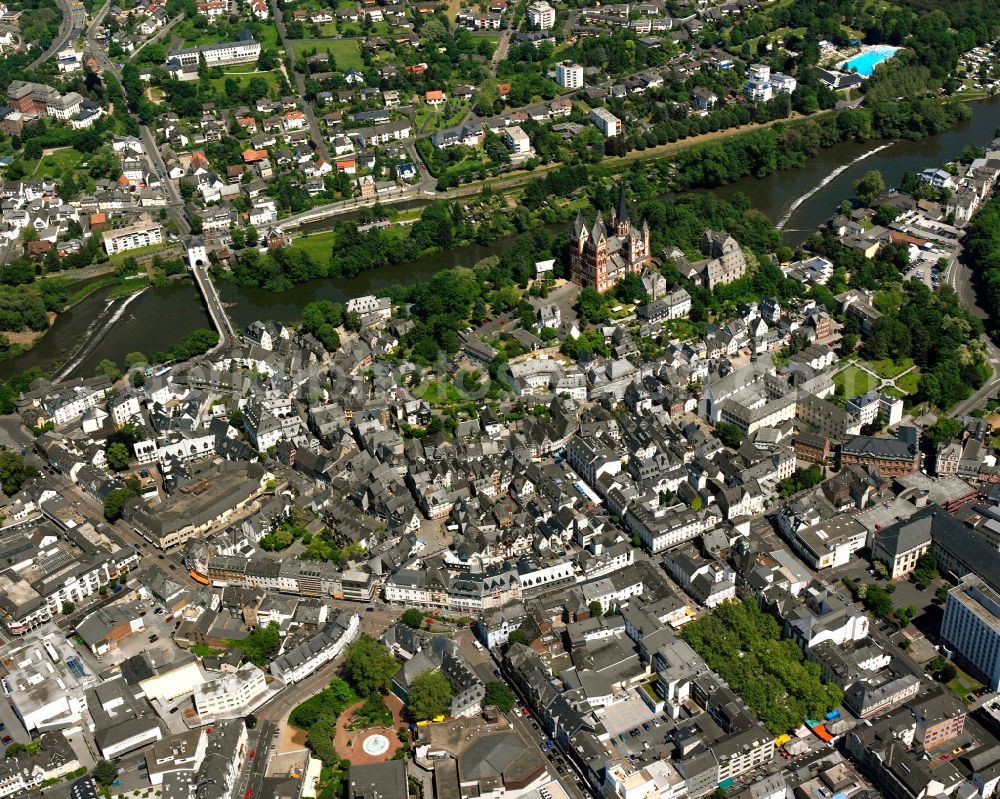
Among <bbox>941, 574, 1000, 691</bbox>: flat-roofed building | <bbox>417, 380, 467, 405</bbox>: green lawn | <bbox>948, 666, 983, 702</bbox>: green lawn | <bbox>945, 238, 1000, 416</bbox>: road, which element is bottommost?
<bbox>417, 380, 467, 405</bbox>: green lawn

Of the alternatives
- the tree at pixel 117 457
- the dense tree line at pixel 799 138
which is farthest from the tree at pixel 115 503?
the dense tree line at pixel 799 138

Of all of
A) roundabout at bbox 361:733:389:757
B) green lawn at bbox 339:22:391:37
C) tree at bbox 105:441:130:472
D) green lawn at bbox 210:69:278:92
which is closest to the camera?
roundabout at bbox 361:733:389:757

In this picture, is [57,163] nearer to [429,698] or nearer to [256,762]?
[256,762]

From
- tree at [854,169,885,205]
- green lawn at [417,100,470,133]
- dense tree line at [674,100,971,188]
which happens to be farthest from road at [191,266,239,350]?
tree at [854,169,885,205]

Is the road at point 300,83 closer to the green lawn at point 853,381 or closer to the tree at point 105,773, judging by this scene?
the green lawn at point 853,381

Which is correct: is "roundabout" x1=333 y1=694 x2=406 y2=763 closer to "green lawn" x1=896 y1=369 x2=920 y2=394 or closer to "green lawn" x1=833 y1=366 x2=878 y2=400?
"green lawn" x1=833 y1=366 x2=878 y2=400

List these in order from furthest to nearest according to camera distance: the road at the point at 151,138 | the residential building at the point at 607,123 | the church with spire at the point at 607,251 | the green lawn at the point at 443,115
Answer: the green lawn at the point at 443,115
the residential building at the point at 607,123
the road at the point at 151,138
the church with spire at the point at 607,251

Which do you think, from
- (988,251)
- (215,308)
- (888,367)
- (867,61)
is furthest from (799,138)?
(215,308)
